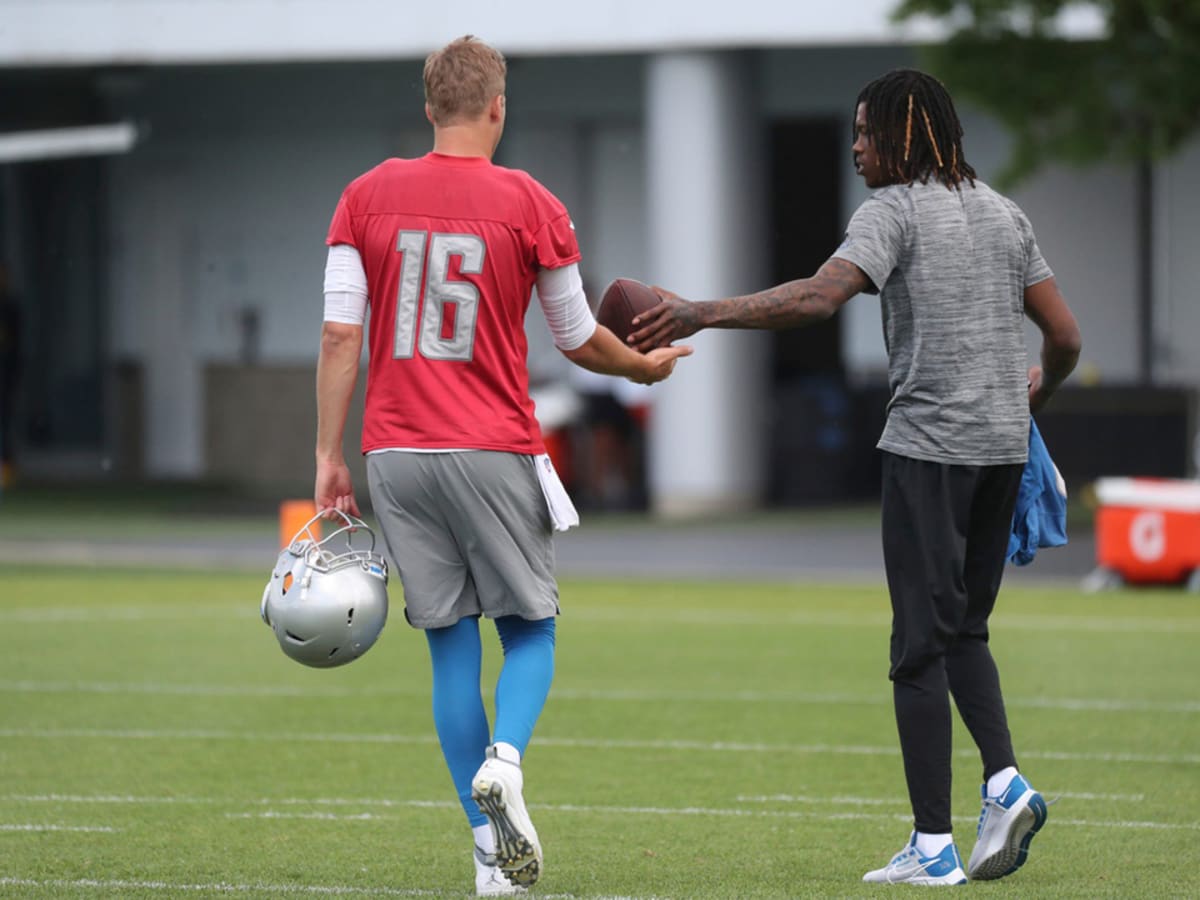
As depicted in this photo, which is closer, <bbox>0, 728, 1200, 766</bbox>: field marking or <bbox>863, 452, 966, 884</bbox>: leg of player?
<bbox>863, 452, 966, 884</bbox>: leg of player

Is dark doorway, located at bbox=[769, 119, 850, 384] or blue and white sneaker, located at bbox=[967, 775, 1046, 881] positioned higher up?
dark doorway, located at bbox=[769, 119, 850, 384]

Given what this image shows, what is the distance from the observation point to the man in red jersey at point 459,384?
19.1 feet

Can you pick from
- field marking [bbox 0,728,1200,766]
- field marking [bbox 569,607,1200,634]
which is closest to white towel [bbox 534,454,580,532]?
field marking [bbox 0,728,1200,766]

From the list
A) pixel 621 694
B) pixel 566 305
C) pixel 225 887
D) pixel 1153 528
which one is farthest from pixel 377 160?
pixel 225 887

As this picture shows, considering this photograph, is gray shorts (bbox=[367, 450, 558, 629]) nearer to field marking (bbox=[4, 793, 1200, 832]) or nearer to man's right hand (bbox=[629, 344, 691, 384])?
man's right hand (bbox=[629, 344, 691, 384])

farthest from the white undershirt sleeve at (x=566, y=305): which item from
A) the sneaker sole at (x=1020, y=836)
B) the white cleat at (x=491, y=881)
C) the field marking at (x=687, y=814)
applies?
the field marking at (x=687, y=814)

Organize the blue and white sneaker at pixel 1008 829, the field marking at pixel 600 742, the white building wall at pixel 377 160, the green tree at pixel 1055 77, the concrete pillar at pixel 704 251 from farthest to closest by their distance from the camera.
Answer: the white building wall at pixel 377 160, the concrete pillar at pixel 704 251, the green tree at pixel 1055 77, the field marking at pixel 600 742, the blue and white sneaker at pixel 1008 829

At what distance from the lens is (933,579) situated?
6.02 m

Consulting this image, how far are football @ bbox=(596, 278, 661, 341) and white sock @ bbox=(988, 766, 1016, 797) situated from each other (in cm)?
160

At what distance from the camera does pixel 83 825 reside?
7199 mm

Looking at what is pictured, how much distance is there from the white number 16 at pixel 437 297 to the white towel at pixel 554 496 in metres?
0.38

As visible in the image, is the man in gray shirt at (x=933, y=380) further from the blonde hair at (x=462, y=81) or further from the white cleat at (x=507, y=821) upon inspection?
the white cleat at (x=507, y=821)

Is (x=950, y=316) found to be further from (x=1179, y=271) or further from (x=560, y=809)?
(x=1179, y=271)

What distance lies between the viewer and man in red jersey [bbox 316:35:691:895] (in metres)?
5.82
